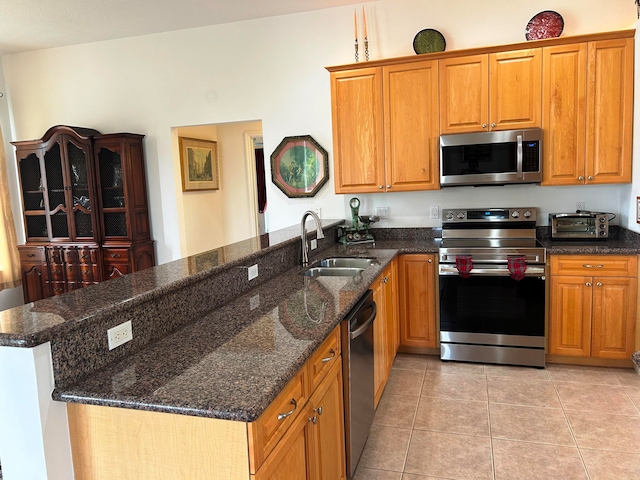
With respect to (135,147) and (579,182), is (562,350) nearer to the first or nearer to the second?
(579,182)

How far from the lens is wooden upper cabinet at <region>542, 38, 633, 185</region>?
3.32 meters

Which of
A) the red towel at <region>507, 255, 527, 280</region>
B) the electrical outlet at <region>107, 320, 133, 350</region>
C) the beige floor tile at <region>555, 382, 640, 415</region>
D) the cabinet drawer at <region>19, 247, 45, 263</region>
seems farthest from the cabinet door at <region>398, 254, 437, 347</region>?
the cabinet drawer at <region>19, 247, 45, 263</region>

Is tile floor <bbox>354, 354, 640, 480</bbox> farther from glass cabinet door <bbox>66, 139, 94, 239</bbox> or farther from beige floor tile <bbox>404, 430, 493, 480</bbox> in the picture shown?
glass cabinet door <bbox>66, 139, 94, 239</bbox>

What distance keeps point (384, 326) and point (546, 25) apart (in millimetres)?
2579

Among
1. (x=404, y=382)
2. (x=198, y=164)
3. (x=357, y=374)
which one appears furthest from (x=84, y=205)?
(x=357, y=374)

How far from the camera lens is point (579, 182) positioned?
3.46m

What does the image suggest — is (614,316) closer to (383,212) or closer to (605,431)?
(605,431)

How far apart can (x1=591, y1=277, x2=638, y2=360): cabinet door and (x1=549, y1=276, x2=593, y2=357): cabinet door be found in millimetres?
50

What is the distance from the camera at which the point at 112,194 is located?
459cm

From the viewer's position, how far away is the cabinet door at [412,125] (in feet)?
12.0

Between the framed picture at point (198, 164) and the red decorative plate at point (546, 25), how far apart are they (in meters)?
3.41

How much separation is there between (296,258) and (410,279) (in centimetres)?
105

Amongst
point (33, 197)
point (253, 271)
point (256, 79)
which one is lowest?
point (253, 271)

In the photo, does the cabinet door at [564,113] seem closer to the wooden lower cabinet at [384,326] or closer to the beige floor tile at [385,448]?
the wooden lower cabinet at [384,326]
